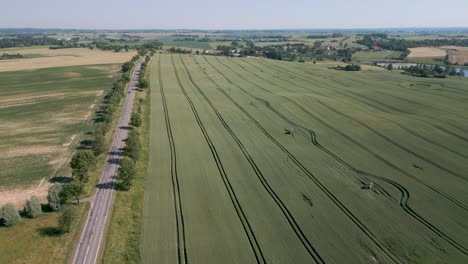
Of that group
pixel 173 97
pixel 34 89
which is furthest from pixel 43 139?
pixel 34 89

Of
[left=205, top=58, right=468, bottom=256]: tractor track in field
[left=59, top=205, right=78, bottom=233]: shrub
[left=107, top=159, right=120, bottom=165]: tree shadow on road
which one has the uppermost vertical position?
[left=59, top=205, right=78, bottom=233]: shrub

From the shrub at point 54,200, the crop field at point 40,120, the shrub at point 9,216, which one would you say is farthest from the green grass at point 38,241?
the crop field at point 40,120

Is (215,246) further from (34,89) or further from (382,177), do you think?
(34,89)

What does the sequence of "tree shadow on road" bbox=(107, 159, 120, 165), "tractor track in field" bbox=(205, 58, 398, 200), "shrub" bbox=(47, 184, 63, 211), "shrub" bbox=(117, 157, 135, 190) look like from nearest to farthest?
"shrub" bbox=(47, 184, 63, 211) < "shrub" bbox=(117, 157, 135, 190) < "tractor track in field" bbox=(205, 58, 398, 200) < "tree shadow on road" bbox=(107, 159, 120, 165)

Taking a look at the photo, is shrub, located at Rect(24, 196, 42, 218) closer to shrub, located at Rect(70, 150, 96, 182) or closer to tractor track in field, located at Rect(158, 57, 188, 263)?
shrub, located at Rect(70, 150, 96, 182)

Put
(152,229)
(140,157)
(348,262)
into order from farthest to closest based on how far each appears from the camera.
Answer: (140,157)
(152,229)
(348,262)

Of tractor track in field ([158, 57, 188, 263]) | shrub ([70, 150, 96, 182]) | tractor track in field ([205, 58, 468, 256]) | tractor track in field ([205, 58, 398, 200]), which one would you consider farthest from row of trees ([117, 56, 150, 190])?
tractor track in field ([205, 58, 468, 256])
